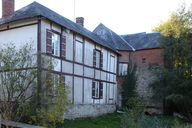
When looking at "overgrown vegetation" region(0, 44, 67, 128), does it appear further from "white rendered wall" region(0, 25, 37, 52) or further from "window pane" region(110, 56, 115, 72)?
"window pane" region(110, 56, 115, 72)

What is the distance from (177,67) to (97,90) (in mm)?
9195

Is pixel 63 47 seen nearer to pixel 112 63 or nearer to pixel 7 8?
pixel 7 8

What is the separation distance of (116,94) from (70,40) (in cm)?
1169

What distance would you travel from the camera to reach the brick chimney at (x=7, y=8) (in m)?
22.0

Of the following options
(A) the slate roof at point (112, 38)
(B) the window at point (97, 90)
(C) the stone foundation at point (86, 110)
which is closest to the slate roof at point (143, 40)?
(A) the slate roof at point (112, 38)

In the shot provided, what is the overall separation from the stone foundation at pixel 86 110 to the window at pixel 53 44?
12.4ft

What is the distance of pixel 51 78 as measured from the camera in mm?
17281

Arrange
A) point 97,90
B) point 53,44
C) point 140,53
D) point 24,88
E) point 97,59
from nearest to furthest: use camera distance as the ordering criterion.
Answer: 1. point 24,88
2. point 53,44
3. point 97,90
4. point 97,59
5. point 140,53

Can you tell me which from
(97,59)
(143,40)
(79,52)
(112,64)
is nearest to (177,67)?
(112,64)

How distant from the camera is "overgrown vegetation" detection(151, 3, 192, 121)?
30.8m

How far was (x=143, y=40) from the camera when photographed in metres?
39.2

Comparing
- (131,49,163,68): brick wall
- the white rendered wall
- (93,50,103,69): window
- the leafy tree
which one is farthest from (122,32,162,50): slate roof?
the leafy tree

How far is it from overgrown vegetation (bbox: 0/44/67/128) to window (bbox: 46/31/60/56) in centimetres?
244

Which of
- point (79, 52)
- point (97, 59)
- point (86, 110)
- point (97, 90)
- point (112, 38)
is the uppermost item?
point (112, 38)
